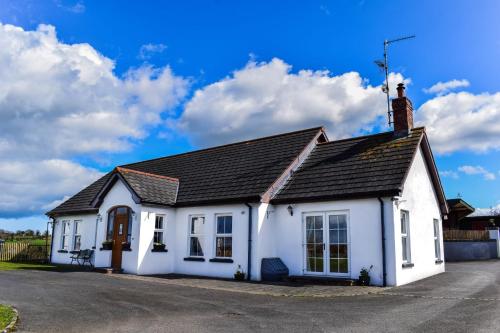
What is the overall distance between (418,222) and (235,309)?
10622 millimetres

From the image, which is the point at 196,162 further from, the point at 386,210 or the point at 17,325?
the point at 17,325

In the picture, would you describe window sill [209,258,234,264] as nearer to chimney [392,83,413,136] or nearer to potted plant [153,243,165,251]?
potted plant [153,243,165,251]

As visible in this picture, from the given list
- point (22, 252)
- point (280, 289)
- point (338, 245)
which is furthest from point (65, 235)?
point (338, 245)

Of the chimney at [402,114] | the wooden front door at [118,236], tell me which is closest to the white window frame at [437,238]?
the chimney at [402,114]

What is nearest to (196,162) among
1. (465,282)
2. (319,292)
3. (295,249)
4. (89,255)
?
(89,255)

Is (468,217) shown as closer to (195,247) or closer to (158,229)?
(195,247)

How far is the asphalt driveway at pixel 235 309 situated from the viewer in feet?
27.1

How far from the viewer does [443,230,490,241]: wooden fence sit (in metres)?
28.9

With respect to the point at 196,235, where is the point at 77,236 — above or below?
below

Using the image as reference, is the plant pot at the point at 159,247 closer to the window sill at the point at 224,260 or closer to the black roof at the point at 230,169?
the black roof at the point at 230,169

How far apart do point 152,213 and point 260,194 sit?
539 centimetres

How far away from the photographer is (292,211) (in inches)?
672

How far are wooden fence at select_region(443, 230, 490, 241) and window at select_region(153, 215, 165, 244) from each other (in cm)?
1934

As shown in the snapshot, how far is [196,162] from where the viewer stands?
952 inches
